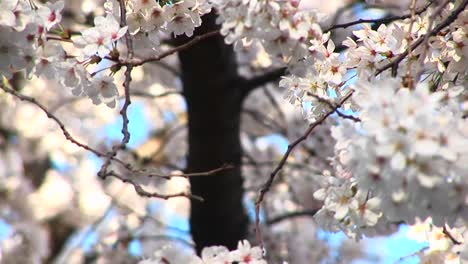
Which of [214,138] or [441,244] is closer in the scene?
[441,244]

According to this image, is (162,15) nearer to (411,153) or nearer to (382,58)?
(382,58)

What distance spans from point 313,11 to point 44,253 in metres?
3.94

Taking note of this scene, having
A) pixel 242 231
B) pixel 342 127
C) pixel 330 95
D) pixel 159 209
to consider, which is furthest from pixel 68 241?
pixel 342 127

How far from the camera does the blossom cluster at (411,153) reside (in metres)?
1.06

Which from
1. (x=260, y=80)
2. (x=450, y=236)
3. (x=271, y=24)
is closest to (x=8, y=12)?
(x=271, y=24)

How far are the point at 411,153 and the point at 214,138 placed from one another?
1.53 meters

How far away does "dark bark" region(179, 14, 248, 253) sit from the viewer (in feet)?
8.19

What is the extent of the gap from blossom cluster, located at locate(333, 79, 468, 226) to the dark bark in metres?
1.36

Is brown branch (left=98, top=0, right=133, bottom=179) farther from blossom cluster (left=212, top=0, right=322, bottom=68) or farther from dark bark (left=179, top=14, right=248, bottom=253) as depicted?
dark bark (left=179, top=14, right=248, bottom=253)

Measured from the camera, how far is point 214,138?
2549mm

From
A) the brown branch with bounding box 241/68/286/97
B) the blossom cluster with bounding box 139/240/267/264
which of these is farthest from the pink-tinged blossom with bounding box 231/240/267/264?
the brown branch with bounding box 241/68/286/97

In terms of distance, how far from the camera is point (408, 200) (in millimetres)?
1120

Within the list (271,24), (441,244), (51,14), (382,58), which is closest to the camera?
(271,24)

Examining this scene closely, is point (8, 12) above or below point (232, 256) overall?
above
